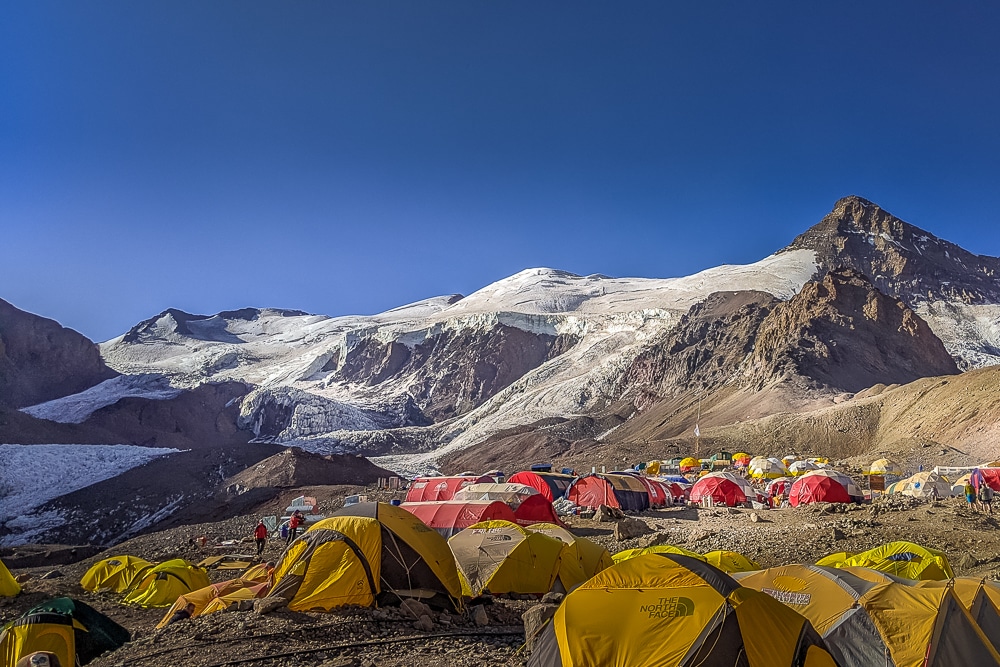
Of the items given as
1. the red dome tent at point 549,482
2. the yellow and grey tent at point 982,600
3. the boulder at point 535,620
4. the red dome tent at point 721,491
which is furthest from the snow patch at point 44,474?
the yellow and grey tent at point 982,600

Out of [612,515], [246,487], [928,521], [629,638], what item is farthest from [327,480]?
[629,638]

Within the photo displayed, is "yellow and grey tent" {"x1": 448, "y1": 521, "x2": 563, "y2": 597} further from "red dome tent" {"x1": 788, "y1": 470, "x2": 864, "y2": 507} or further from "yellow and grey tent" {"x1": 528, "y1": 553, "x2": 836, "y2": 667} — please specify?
"red dome tent" {"x1": 788, "y1": 470, "x2": 864, "y2": 507}

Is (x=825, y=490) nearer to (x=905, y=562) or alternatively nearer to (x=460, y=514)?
(x=460, y=514)

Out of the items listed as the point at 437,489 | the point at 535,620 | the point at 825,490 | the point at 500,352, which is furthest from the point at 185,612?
the point at 500,352

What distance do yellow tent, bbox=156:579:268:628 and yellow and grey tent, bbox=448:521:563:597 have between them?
347 cm

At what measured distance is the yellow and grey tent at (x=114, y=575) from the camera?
731 inches

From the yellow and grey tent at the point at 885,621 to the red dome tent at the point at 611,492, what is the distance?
18.9 metres

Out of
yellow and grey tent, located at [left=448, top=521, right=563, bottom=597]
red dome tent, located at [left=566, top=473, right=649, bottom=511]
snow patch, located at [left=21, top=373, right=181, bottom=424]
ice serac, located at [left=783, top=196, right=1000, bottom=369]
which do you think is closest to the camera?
yellow and grey tent, located at [left=448, top=521, right=563, bottom=597]

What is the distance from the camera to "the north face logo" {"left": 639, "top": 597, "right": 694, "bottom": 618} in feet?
24.0

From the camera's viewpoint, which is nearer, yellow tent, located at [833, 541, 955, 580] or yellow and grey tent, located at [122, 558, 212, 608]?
yellow tent, located at [833, 541, 955, 580]

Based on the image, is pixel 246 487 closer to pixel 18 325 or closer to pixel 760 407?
pixel 760 407

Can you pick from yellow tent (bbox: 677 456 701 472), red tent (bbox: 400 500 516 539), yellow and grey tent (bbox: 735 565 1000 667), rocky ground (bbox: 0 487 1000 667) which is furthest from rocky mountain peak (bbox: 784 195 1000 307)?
yellow and grey tent (bbox: 735 565 1000 667)

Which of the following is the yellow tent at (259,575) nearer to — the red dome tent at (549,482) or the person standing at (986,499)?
the red dome tent at (549,482)

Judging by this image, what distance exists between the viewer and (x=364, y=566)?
11.0 m
